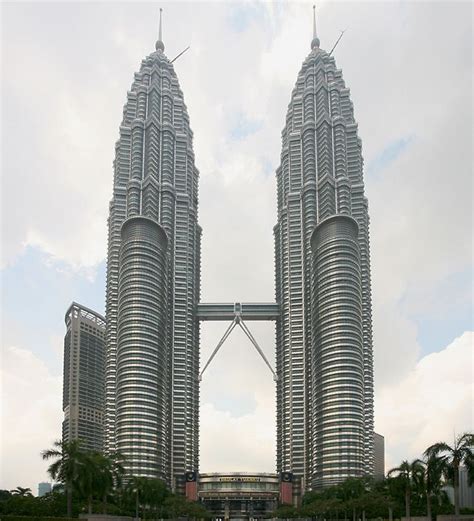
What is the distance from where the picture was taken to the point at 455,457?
87375 millimetres

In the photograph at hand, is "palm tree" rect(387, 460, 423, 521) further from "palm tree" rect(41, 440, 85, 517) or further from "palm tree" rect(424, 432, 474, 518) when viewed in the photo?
"palm tree" rect(41, 440, 85, 517)

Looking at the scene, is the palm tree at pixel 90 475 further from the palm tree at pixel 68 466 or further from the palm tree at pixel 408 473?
the palm tree at pixel 408 473

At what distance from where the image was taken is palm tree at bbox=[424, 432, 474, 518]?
8687 cm

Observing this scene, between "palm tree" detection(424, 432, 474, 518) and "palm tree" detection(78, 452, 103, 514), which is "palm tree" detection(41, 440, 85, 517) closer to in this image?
"palm tree" detection(78, 452, 103, 514)

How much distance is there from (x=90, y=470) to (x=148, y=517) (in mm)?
77346

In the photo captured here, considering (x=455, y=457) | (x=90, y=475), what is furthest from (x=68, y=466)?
(x=455, y=457)

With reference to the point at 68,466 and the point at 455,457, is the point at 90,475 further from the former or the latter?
the point at 455,457

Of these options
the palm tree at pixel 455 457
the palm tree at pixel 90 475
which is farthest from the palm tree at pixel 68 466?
Answer: the palm tree at pixel 455 457

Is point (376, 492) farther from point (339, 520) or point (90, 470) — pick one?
point (90, 470)

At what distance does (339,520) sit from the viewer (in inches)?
7461

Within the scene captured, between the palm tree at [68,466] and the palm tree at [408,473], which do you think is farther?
the palm tree at [408,473]

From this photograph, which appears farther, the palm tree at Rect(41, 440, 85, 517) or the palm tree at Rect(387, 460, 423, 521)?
the palm tree at Rect(387, 460, 423, 521)

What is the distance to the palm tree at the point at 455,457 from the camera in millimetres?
86869

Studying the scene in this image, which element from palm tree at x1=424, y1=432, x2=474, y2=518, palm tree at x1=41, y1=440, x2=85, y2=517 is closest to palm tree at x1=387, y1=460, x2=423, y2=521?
palm tree at x1=424, y1=432, x2=474, y2=518
